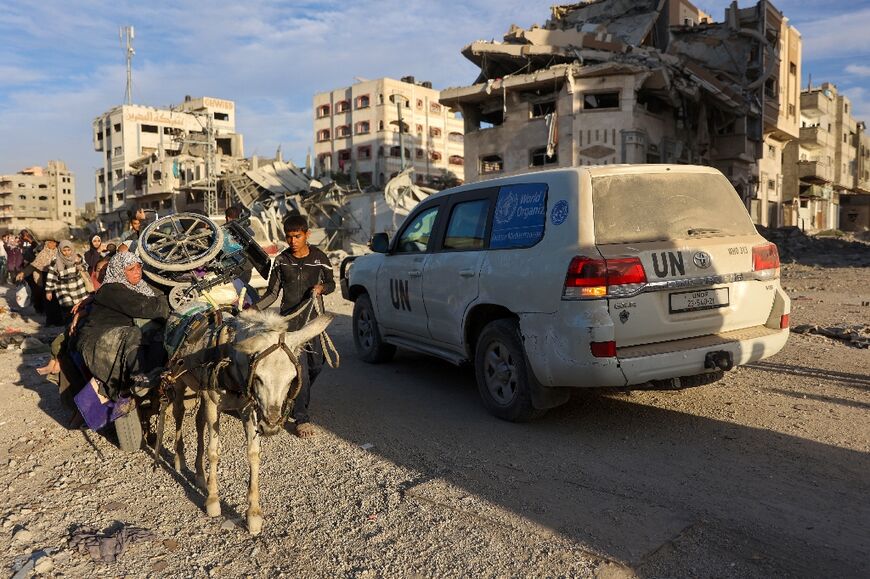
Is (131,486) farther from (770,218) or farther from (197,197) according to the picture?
(197,197)

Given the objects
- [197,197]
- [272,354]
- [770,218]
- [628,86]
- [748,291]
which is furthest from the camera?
[197,197]

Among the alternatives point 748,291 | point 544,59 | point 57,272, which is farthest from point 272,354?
point 544,59

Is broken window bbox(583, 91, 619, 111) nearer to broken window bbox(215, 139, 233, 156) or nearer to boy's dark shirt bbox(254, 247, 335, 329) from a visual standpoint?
boy's dark shirt bbox(254, 247, 335, 329)

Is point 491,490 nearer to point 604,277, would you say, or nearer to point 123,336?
point 604,277

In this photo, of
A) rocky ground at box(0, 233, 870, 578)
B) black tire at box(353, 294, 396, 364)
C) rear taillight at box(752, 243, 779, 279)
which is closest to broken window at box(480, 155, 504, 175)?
black tire at box(353, 294, 396, 364)

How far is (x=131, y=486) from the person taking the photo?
14.2 feet

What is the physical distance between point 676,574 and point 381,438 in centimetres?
266

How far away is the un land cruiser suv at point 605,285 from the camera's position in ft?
14.7

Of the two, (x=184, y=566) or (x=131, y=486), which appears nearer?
(x=184, y=566)

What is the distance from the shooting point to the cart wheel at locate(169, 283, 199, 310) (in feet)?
16.5

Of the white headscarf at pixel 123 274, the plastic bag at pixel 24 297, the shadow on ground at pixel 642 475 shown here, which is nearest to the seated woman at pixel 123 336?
the white headscarf at pixel 123 274

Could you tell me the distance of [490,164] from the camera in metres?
38.1

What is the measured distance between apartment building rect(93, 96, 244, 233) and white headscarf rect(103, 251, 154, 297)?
47.6 meters

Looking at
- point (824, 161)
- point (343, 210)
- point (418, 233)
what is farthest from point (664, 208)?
point (824, 161)
